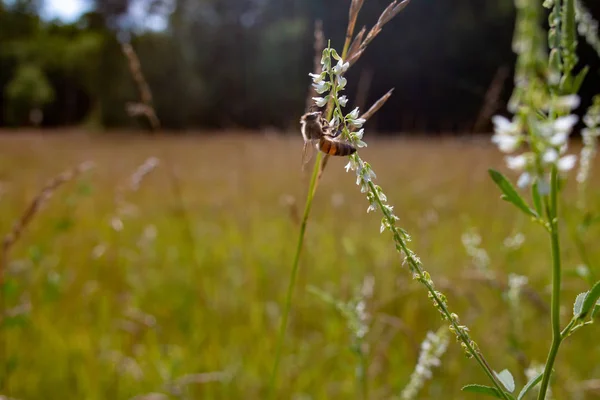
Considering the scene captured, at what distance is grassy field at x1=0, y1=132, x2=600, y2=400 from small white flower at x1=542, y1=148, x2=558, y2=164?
0.69 metres

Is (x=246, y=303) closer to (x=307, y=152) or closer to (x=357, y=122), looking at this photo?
(x=307, y=152)

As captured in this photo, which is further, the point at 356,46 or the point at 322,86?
the point at 356,46

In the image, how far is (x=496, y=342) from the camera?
1.92 meters

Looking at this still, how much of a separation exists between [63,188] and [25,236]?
2108mm

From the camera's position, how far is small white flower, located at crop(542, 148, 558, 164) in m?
0.34

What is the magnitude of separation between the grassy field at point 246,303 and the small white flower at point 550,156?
2.25ft

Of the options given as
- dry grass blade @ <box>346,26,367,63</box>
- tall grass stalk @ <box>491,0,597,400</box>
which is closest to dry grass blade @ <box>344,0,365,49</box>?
dry grass blade @ <box>346,26,367,63</box>

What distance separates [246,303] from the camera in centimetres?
233

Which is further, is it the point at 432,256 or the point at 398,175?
the point at 398,175

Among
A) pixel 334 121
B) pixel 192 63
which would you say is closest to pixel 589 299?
pixel 334 121

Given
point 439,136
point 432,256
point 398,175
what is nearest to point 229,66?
point 439,136

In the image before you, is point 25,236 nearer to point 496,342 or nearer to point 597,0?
point 496,342

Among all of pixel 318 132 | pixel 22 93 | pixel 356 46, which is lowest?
pixel 22 93

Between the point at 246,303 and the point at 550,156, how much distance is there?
209 centimetres
